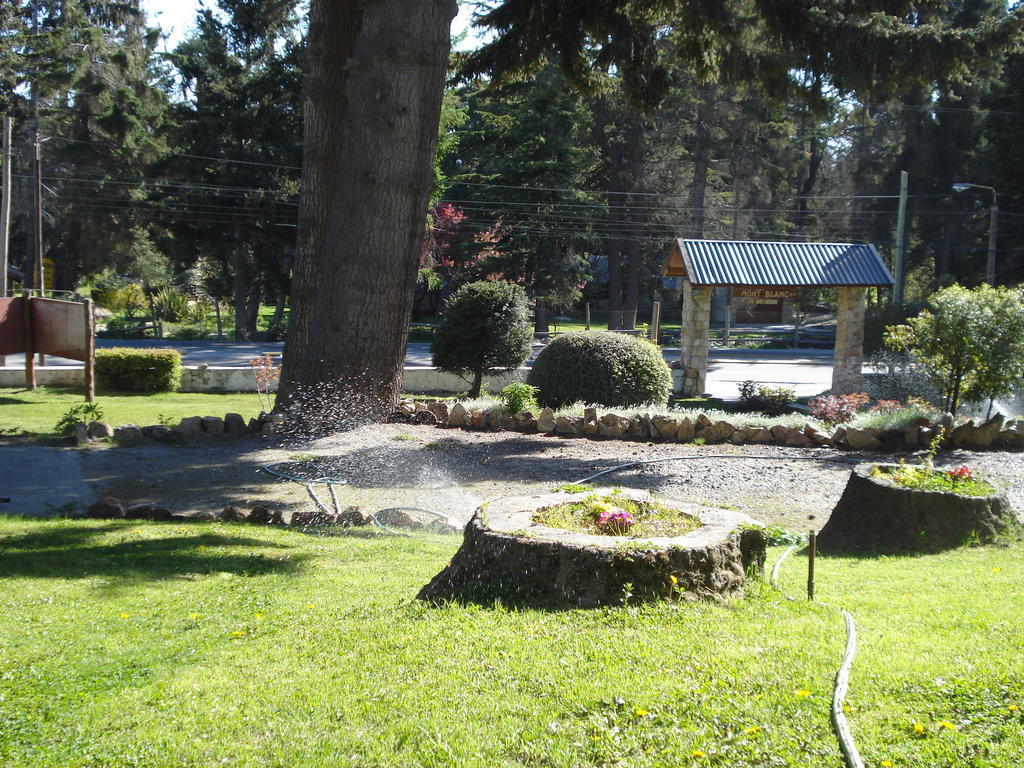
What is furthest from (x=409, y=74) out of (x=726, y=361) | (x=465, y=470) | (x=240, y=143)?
(x=240, y=143)

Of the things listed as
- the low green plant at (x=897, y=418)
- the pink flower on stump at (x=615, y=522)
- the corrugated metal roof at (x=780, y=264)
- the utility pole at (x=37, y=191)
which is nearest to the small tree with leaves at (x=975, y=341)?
the low green plant at (x=897, y=418)

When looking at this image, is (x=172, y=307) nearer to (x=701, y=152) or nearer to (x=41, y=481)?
(x=701, y=152)

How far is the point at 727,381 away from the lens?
2652 cm

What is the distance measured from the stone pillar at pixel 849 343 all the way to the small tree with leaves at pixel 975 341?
659 cm

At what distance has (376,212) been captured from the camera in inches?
511

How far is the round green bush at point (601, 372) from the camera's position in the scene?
15586 mm

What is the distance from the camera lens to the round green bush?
51.1ft

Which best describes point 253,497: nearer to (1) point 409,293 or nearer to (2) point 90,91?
(1) point 409,293

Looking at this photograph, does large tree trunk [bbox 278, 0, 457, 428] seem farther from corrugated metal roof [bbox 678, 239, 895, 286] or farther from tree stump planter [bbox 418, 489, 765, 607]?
corrugated metal roof [bbox 678, 239, 895, 286]

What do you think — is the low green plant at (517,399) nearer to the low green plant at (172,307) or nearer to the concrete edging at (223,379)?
the concrete edging at (223,379)

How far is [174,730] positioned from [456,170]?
1906 inches

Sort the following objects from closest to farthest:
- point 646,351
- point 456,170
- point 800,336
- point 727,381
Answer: point 646,351 < point 727,381 < point 800,336 < point 456,170

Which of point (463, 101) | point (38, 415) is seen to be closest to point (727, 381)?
point (38, 415)

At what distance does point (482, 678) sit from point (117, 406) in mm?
14996
